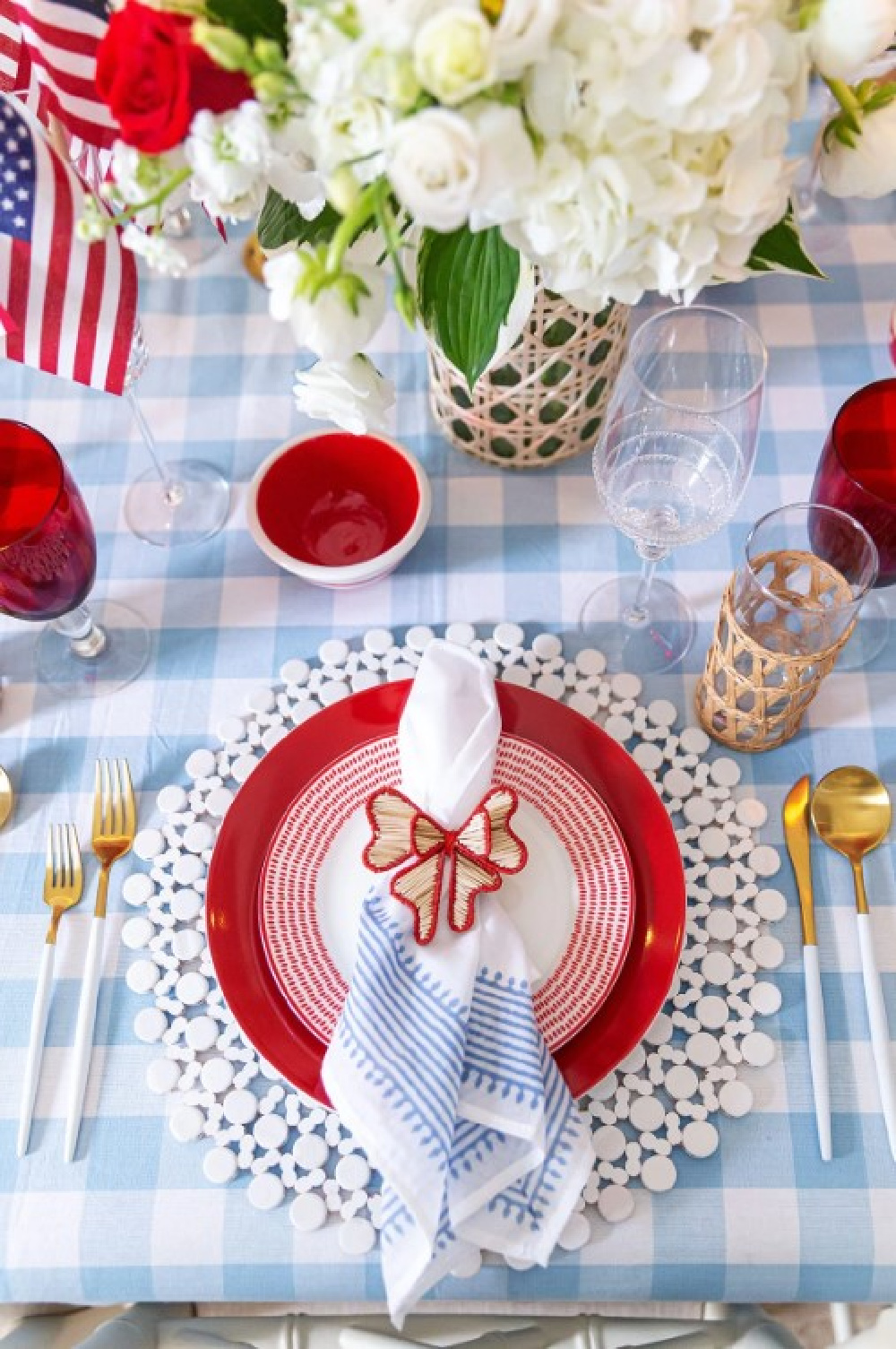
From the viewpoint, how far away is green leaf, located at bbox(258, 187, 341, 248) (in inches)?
29.9

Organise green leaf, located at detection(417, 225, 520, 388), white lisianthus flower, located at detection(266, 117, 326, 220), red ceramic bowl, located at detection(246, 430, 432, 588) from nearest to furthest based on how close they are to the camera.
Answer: white lisianthus flower, located at detection(266, 117, 326, 220) → green leaf, located at detection(417, 225, 520, 388) → red ceramic bowl, located at detection(246, 430, 432, 588)

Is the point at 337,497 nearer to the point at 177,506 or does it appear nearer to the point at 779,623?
the point at 177,506

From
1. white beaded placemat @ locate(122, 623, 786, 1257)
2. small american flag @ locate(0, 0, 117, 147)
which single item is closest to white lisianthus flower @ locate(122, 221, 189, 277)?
small american flag @ locate(0, 0, 117, 147)

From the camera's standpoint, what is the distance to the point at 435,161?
1.70 ft

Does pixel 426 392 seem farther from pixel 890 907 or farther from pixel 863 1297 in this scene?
pixel 863 1297

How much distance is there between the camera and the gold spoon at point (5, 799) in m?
0.95

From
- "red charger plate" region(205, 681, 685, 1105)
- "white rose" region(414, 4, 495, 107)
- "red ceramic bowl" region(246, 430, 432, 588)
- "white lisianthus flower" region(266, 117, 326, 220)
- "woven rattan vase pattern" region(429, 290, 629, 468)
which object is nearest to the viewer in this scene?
"white rose" region(414, 4, 495, 107)

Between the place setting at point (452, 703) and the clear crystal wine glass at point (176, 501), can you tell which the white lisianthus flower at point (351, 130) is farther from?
the clear crystal wine glass at point (176, 501)

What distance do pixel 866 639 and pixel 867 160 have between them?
44cm

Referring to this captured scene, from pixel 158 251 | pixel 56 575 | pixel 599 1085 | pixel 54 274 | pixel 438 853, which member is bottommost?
pixel 599 1085

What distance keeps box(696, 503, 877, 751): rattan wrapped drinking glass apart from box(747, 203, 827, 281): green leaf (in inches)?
7.8

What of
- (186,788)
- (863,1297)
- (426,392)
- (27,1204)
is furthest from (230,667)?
(863,1297)

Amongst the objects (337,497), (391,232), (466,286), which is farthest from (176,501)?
(391,232)

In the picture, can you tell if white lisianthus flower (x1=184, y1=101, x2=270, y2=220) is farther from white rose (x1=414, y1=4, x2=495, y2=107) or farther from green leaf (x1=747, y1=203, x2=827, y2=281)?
green leaf (x1=747, y1=203, x2=827, y2=281)
